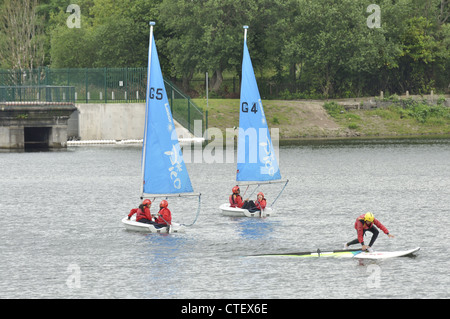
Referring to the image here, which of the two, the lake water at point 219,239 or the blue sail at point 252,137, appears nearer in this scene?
the lake water at point 219,239

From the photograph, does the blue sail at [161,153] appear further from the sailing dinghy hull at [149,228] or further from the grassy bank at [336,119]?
the grassy bank at [336,119]

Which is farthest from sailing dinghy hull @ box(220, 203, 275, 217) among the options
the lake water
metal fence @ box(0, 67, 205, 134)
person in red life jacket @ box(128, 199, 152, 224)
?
metal fence @ box(0, 67, 205, 134)

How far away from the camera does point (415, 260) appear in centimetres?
4353

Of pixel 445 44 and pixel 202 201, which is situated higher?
pixel 445 44

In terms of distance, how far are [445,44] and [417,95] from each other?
11.0 m

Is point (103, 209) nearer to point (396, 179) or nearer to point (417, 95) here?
point (396, 179)

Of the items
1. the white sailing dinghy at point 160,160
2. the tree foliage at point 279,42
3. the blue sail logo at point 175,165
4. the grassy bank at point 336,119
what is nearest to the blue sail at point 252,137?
the blue sail logo at point 175,165

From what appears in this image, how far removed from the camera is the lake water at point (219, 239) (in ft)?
128

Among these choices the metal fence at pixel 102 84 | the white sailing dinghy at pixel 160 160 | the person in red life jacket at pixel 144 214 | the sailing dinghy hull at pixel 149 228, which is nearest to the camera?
the white sailing dinghy at pixel 160 160

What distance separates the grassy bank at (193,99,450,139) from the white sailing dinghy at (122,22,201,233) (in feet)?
270

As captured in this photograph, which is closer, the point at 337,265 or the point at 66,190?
the point at 337,265

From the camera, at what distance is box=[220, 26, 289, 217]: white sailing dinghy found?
175ft

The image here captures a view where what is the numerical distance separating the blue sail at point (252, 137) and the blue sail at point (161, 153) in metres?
6.03
